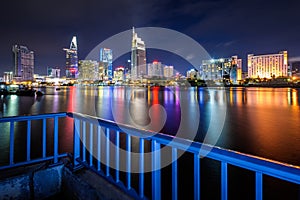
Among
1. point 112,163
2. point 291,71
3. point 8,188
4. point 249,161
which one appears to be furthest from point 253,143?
point 291,71

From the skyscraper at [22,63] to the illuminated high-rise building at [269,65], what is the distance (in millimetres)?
165642

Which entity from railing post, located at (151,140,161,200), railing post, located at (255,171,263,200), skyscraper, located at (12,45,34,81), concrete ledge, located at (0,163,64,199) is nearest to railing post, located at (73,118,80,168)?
concrete ledge, located at (0,163,64,199)

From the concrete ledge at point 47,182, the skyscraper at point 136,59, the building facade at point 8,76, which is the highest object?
the skyscraper at point 136,59

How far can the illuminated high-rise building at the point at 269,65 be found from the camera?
484 ft

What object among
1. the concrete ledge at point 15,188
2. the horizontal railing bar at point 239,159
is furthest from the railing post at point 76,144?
the horizontal railing bar at point 239,159

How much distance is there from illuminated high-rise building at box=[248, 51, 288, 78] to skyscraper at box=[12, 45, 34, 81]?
6521 inches

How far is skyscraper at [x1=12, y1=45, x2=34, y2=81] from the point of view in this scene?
150 metres

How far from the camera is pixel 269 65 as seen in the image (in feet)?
503

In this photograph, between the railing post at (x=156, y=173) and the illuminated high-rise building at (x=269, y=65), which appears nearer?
the railing post at (x=156, y=173)

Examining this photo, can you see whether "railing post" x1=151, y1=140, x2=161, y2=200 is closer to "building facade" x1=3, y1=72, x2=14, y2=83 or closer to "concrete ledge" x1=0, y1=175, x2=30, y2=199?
"concrete ledge" x1=0, y1=175, x2=30, y2=199

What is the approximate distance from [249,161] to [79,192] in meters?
2.65

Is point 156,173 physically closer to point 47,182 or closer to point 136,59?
point 47,182

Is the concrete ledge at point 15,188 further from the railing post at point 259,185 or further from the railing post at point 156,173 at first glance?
the railing post at point 259,185

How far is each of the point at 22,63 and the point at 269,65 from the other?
175345 millimetres
